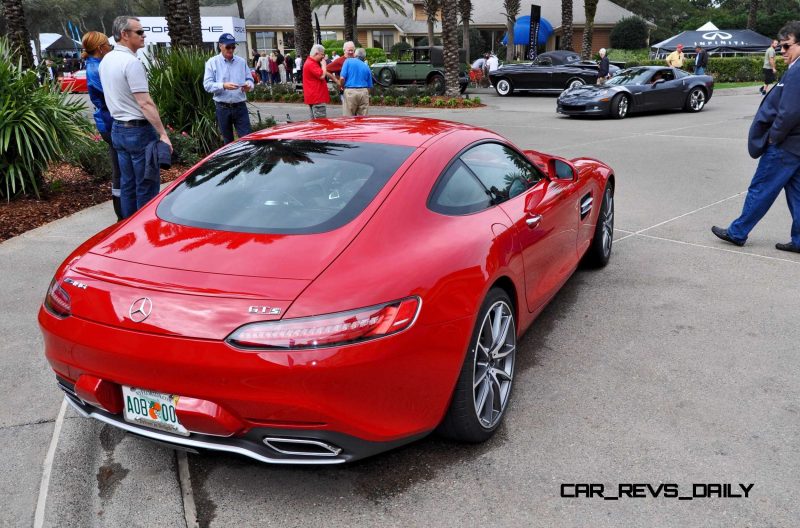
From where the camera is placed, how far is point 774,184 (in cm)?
605

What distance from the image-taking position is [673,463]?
307 cm

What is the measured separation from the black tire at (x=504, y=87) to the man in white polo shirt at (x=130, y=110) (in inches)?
830

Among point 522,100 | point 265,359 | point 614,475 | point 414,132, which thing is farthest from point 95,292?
point 522,100

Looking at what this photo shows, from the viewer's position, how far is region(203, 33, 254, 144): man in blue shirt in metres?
9.15

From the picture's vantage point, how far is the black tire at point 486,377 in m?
2.98

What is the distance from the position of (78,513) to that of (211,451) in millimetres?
699

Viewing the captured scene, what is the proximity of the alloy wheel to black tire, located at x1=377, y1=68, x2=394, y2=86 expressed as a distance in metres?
27.2

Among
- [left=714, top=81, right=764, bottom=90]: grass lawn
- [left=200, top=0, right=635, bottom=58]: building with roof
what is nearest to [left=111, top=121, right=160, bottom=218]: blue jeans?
[left=714, top=81, right=764, bottom=90]: grass lawn

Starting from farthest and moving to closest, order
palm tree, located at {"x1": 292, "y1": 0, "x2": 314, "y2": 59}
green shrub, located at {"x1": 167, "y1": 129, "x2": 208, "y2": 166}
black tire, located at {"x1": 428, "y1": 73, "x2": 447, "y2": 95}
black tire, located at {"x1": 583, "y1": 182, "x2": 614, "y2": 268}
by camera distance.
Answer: black tire, located at {"x1": 428, "y1": 73, "x2": 447, "y2": 95}, palm tree, located at {"x1": 292, "y1": 0, "x2": 314, "y2": 59}, green shrub, located at {"x1": 167, "y1": 129, "x2": 208, "y2": 166}, black tire, located at {"x1": 583, "y1": 182, "x2": 614, "y2": 268}

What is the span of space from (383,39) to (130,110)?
54689 millimetres

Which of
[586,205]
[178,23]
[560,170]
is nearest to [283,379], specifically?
[560,170]

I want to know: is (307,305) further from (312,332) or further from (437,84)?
(437,84)

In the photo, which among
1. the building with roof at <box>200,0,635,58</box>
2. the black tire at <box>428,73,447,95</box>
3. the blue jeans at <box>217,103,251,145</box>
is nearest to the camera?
the blue jeans at <box>217,103,251,145</box>

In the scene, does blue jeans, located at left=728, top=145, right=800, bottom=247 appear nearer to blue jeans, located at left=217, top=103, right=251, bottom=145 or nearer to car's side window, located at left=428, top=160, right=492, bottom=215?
car's side window, located at left=428, top=160, right=492, bottom=215
